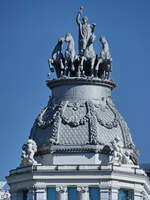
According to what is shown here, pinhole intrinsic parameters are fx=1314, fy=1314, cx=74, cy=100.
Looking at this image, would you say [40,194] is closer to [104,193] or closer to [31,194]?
[31,194]

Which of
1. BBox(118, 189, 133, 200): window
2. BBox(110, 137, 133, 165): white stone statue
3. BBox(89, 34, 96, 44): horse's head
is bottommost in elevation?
BBox(118, 189, 133, 200): window

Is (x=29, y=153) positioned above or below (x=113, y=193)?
above

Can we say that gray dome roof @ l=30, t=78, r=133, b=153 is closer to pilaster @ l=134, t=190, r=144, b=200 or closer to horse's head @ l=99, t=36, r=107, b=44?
horse's head @ l=99, t=36, r=107, b=44

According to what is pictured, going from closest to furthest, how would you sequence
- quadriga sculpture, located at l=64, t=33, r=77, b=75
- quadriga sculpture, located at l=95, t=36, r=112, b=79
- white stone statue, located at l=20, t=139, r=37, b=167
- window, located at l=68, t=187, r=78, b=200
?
1. window, located at l=68, t=187, r=78, b=200
2. white stone statue, located at l=20, t=139, r=37, b=167
3. quadriga sculpture, located at l=64, t=33, r=77, b=75
4. quadriga sculpture, located at l=95, t=36, r=112, b=79

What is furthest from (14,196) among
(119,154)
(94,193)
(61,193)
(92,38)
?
(92,38)

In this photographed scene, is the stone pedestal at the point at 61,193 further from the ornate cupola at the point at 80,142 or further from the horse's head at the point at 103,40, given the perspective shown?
the horse's head at the point at 103,40

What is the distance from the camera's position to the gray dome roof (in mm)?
106500

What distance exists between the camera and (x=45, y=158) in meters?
107

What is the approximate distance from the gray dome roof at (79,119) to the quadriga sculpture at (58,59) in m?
1.25

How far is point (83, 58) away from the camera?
110 m

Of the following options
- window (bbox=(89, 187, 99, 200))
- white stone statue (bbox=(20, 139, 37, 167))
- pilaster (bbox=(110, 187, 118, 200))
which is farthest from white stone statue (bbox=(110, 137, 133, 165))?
white stone statue (bbox=(20, 139, 37, 167))

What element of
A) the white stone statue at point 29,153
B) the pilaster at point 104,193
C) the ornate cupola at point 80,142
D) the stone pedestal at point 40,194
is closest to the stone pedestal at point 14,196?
the ornate cupola at point 80,142

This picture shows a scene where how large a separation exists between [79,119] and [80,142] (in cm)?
200

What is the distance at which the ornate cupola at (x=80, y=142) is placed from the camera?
104 meters
